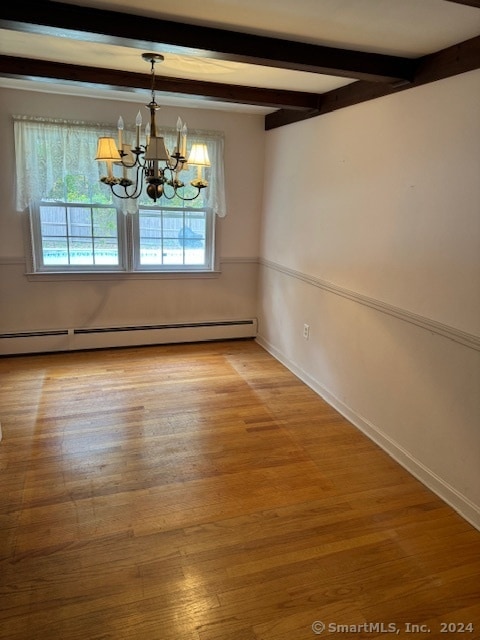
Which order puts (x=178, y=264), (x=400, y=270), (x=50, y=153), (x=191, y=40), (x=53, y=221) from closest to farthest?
(x=191, y=40) → (x=400, y=270) → (x=50, y=153) → (x=53, y=221) → (x=178, y=264)

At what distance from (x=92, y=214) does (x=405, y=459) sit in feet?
11.2

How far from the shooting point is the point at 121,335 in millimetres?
4445

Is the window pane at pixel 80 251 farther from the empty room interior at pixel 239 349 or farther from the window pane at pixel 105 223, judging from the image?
the window pane at pixel 105 223

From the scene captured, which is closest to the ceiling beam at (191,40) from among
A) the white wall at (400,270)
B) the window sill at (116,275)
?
the white wall at (400,270)

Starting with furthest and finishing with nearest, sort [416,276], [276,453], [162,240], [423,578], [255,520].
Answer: [162,240] < [276,453] < [416,276] < [255,520] < [423,578]

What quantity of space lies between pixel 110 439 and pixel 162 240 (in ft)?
7.48

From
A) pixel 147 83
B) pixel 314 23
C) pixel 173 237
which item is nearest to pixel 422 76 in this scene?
pixel 314 23

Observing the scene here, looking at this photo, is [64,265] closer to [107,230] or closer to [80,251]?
[80,251]

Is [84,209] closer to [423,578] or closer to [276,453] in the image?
[276,453]

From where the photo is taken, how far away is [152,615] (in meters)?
1.64

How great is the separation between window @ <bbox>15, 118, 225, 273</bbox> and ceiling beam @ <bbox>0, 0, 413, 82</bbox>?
6.30ft

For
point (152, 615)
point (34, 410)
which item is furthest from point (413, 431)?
point (34, 410)

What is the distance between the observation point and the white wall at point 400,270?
2180 millimetres

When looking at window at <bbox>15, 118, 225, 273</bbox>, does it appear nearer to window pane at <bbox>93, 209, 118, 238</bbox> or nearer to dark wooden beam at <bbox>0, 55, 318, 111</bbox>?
window pane at <bbox>93, 209, 118, 238</bbox>
